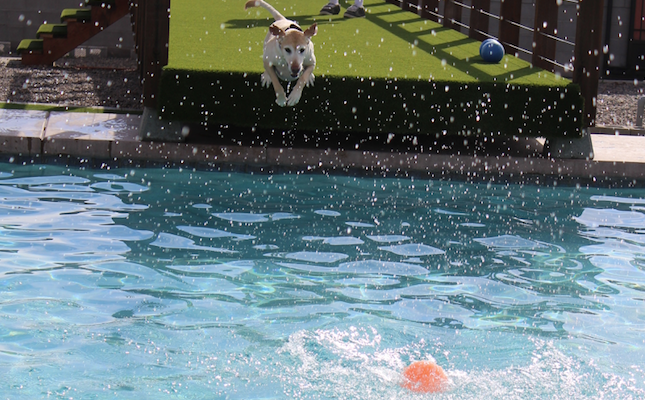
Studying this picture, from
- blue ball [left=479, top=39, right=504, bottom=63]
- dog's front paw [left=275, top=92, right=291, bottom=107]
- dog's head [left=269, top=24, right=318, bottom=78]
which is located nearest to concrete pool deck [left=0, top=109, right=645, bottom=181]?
dog's front paw [left=275, top=92, right=291, bottom=107]

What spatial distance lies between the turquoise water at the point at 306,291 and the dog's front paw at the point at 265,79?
1.22 meters

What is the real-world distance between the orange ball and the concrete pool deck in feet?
14.3

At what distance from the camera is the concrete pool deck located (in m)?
8.21

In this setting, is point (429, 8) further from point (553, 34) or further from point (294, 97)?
point (294, 97)

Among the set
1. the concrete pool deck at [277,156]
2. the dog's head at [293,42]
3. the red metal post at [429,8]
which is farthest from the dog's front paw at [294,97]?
the red metal post at [429,8]

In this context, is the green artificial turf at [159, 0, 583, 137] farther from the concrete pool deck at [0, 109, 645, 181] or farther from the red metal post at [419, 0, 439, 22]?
the red metal post at [419, 0, 439, 22]

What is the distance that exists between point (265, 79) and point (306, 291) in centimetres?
370

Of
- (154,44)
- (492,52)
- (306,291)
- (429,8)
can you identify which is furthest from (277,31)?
(429,8)

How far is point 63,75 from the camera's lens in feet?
40.4

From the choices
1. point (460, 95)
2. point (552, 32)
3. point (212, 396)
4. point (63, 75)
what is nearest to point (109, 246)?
point (212, 396)

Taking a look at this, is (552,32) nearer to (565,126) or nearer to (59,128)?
(565,126)

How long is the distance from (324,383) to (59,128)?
18.3 feet

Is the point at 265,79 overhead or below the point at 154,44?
below

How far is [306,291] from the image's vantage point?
520cm
